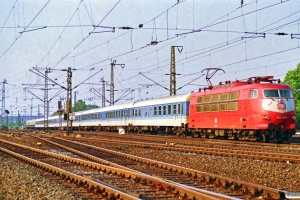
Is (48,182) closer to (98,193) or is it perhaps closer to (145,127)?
(98,193)

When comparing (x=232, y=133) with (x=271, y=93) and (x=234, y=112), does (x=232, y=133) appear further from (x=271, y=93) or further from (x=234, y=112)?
(x=271, y=93)

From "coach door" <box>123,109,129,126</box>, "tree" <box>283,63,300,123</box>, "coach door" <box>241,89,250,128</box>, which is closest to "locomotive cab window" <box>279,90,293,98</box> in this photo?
"coach door" <box>241,89,250,128</box>

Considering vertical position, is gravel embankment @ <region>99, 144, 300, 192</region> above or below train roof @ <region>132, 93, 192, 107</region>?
below

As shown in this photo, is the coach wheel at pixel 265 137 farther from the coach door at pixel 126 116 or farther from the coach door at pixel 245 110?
the coach door at pixel 126 116

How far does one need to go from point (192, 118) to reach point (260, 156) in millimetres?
17062

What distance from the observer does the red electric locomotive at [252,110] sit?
87.3ft

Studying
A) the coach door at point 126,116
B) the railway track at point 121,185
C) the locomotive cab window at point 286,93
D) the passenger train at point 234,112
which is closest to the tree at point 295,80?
the coach door at point 126,116

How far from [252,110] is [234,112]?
1.87 metres

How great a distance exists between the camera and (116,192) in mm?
10500

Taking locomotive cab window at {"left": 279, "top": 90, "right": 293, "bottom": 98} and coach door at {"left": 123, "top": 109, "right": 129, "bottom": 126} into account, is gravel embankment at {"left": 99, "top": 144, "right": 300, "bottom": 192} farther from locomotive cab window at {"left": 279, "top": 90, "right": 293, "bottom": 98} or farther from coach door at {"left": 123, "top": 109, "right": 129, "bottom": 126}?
coach door at {"left": 123, "top": 109, "right": 129, "bottom": 126}

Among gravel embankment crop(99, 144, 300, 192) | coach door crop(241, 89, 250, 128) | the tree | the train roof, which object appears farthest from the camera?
the tree

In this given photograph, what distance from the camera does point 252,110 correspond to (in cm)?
2711

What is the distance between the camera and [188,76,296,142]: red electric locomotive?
26.6 m

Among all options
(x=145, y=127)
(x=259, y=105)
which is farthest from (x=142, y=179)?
(x=145, y=127)
